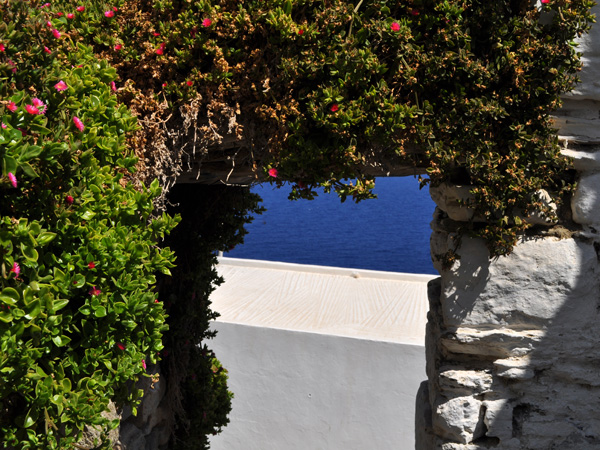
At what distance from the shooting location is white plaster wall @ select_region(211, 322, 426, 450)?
5512mm

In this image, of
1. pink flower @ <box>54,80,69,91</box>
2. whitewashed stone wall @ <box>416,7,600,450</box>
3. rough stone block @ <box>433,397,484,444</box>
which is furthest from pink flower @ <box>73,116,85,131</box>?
rough stone block @ <box>433,397,484,444</box>

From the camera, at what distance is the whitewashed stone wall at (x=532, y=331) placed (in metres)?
2.34

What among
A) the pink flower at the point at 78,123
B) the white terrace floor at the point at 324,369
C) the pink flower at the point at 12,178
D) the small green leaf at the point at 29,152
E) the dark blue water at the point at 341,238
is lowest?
the dark blue water at the point at 341,238

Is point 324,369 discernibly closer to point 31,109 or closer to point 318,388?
point 318,388

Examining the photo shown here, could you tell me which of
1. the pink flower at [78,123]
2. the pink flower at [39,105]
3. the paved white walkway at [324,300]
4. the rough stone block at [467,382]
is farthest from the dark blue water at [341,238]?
the pink flower at [39,105]

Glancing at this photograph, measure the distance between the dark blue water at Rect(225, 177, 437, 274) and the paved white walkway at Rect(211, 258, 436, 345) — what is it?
6679 millimetres

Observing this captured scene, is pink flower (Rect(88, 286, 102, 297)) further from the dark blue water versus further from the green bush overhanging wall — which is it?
the dark blue water

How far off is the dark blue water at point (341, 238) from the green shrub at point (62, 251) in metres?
12.2

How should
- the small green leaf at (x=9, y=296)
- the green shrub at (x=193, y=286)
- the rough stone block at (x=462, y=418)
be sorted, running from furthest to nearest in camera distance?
the green shrub at (x=193, y=286) < the rough stone block at (x=462, y=418) < the small green leaf at (x=9, y=296)

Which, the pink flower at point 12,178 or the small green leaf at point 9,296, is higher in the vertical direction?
the pink flower at point 12,178

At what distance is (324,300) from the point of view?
6590 millimetres

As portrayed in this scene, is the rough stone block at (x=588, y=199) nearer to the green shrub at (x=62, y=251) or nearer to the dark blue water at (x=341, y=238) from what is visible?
the green shrub at (x=62, y=251)

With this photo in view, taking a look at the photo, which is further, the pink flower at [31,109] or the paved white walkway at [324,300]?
the paved white walkway at [324,300]

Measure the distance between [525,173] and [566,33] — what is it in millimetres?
520
